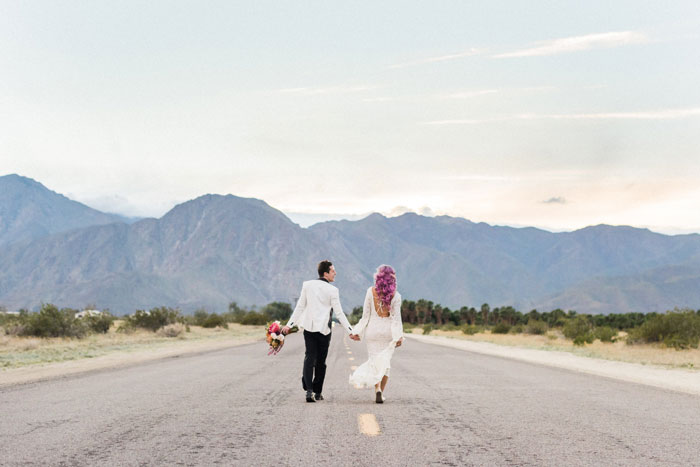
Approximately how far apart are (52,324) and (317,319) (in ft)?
109

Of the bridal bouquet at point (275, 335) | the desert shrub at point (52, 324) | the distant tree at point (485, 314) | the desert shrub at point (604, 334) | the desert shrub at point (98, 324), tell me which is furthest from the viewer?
the distant tree at point (485, 314)

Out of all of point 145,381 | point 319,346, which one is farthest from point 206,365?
point 319,346

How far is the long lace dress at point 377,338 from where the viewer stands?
11.0 metres

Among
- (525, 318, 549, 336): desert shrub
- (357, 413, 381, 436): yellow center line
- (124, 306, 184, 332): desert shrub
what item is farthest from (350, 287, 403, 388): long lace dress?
(525, 318, 549, 336): desert shrub

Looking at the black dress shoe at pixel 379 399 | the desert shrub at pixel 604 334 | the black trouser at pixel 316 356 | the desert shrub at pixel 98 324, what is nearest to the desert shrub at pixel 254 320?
the desert shrub at pixel 98 324

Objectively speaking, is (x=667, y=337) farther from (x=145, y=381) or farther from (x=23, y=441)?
(x=23, y=441)

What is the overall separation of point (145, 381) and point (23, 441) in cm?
707

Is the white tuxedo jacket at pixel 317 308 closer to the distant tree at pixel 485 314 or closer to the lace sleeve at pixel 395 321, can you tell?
the lace sleeve at pixel 395 321

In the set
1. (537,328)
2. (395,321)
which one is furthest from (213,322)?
(395,321)

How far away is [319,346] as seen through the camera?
439 inches

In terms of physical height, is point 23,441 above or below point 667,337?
below

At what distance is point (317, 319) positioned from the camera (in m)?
11.1

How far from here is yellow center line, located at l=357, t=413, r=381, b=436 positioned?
8.23 m

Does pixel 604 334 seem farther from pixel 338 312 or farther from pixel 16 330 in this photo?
pixel 338 312
